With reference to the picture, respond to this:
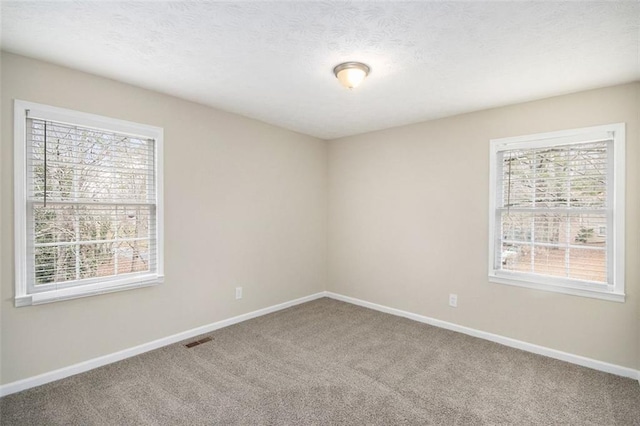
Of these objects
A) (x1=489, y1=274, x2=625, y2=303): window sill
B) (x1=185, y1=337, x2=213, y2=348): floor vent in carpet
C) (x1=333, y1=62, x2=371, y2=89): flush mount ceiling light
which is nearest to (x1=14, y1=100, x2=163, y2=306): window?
(x1=185, y1=337, x2=213, y2=348): floor vent in carpet

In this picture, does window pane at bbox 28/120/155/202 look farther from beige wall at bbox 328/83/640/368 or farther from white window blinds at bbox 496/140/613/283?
white window blinds at bbox 496/140/613/283

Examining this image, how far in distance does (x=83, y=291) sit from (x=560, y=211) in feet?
13.9

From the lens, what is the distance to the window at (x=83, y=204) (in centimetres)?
232

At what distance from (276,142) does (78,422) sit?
327cm

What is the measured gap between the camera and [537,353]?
3.00 m

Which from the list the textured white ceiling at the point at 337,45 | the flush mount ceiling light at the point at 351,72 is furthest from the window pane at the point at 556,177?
the flush mount ceiling light at the point at 351,72

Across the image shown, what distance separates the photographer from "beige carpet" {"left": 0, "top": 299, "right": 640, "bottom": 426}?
2072 mm

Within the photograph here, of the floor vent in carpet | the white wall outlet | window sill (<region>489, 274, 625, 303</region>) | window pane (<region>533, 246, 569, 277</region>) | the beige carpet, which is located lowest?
the beige carpet

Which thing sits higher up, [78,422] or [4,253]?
[4,253]

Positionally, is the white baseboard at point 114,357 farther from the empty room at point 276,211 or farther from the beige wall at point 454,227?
the beige wall at point 454,227

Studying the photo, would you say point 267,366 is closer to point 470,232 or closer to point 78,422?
point 78,422

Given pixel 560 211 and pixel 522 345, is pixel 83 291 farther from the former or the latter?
pixel 560 211

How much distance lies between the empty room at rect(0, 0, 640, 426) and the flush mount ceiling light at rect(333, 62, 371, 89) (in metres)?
0.01

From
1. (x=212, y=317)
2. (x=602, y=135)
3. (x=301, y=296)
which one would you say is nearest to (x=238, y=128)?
(x=212, y=317)
